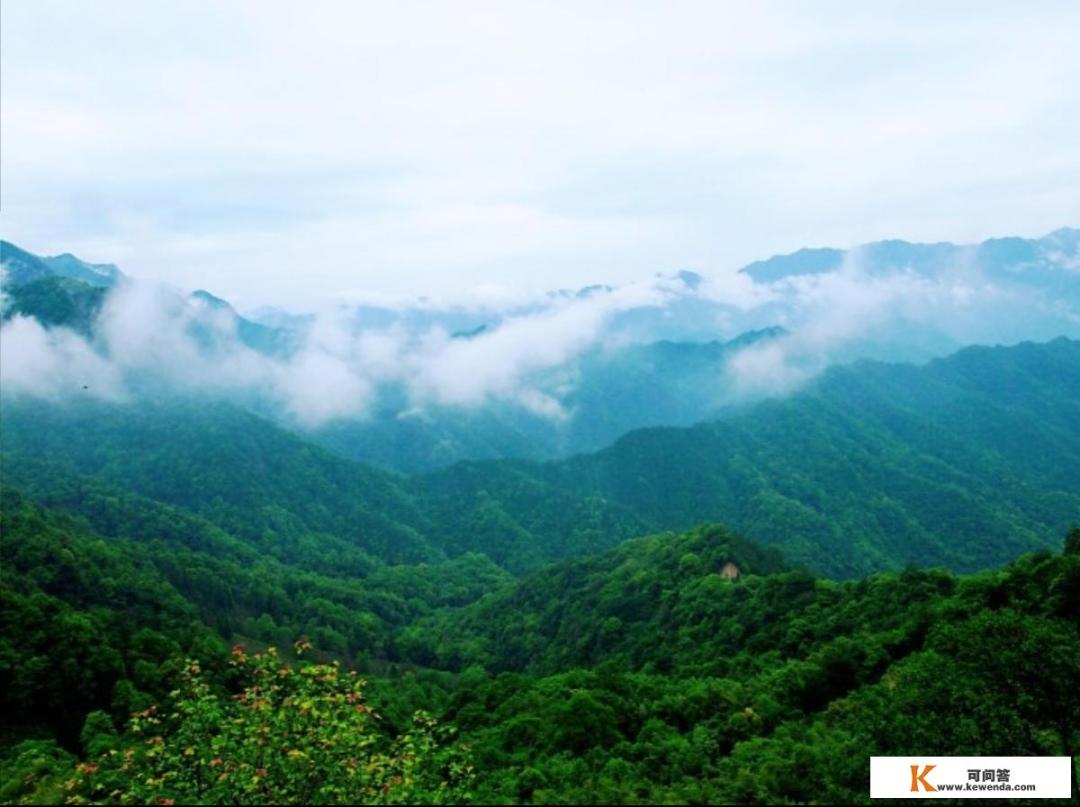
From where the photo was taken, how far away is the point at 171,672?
1914 inches

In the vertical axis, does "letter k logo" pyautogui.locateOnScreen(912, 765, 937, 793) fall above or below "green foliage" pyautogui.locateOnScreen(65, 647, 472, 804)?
below

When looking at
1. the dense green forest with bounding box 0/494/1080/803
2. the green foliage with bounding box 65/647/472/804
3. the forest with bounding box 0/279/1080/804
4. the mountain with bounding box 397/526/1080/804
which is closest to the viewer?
the green foliage with bounding box 65/647/472/804

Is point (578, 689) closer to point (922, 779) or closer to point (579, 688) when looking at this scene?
point (579, 688)

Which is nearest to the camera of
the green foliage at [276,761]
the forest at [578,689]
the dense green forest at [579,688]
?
the green foliage at [276,761]

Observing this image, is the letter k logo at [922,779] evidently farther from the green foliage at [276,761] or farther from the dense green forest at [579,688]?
the green foliage at [276,761]

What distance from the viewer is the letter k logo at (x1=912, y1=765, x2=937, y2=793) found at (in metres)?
21.3

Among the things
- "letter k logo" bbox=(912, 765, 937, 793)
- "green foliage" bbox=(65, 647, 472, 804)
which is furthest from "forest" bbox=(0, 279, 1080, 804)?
"letter k logo" bbox=(912, 765, 937, 793)

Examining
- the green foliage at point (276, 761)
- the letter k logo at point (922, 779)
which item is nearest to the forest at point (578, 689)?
the green foliage at point (276, 761)

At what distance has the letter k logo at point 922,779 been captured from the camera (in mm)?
21328

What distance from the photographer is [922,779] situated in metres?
21.5

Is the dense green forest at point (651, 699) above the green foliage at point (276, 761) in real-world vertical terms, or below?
below

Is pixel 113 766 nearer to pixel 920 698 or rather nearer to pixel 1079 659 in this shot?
pixel 920 698

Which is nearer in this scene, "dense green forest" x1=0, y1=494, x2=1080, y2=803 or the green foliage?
the green foliage

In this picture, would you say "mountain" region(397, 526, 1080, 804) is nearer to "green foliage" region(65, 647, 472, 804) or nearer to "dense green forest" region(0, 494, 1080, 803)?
"dense green forest" region(0, 494, 1080, 803)
